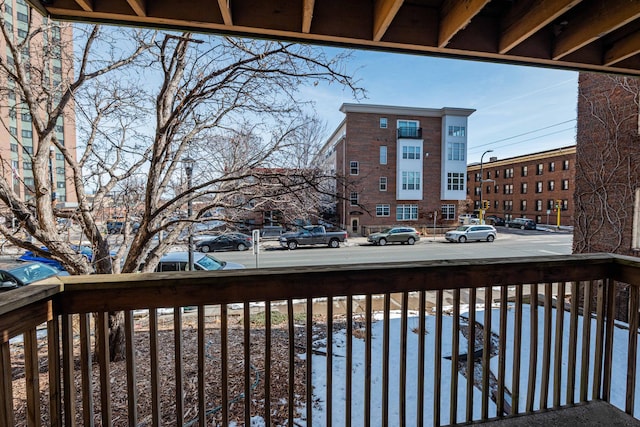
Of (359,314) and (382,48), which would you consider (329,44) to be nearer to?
(382,48)

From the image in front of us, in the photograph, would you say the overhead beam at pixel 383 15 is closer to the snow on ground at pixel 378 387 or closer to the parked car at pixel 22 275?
the snow on ground at pixel 378 387

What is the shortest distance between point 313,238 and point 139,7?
15229 mm

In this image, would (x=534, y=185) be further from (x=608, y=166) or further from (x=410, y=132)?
(x=608, y=166)

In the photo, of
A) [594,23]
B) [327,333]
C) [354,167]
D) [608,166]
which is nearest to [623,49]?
[594,23]

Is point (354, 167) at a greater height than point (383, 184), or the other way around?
point (354, 167)

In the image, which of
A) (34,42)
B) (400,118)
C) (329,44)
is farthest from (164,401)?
(400,118)

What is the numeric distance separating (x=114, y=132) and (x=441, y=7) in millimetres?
4599

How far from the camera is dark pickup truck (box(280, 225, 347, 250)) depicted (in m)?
16.2

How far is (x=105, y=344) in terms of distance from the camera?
130cm

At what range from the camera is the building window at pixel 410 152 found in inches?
928

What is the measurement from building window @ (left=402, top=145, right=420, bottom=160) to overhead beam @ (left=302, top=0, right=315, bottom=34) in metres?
23.1

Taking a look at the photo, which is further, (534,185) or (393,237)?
(534,185)

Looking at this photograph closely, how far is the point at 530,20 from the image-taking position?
5.46 feet

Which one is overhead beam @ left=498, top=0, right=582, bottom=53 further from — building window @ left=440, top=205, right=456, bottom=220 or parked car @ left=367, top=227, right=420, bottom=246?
building window @ left=440, top=205, right=456, bottom=220
